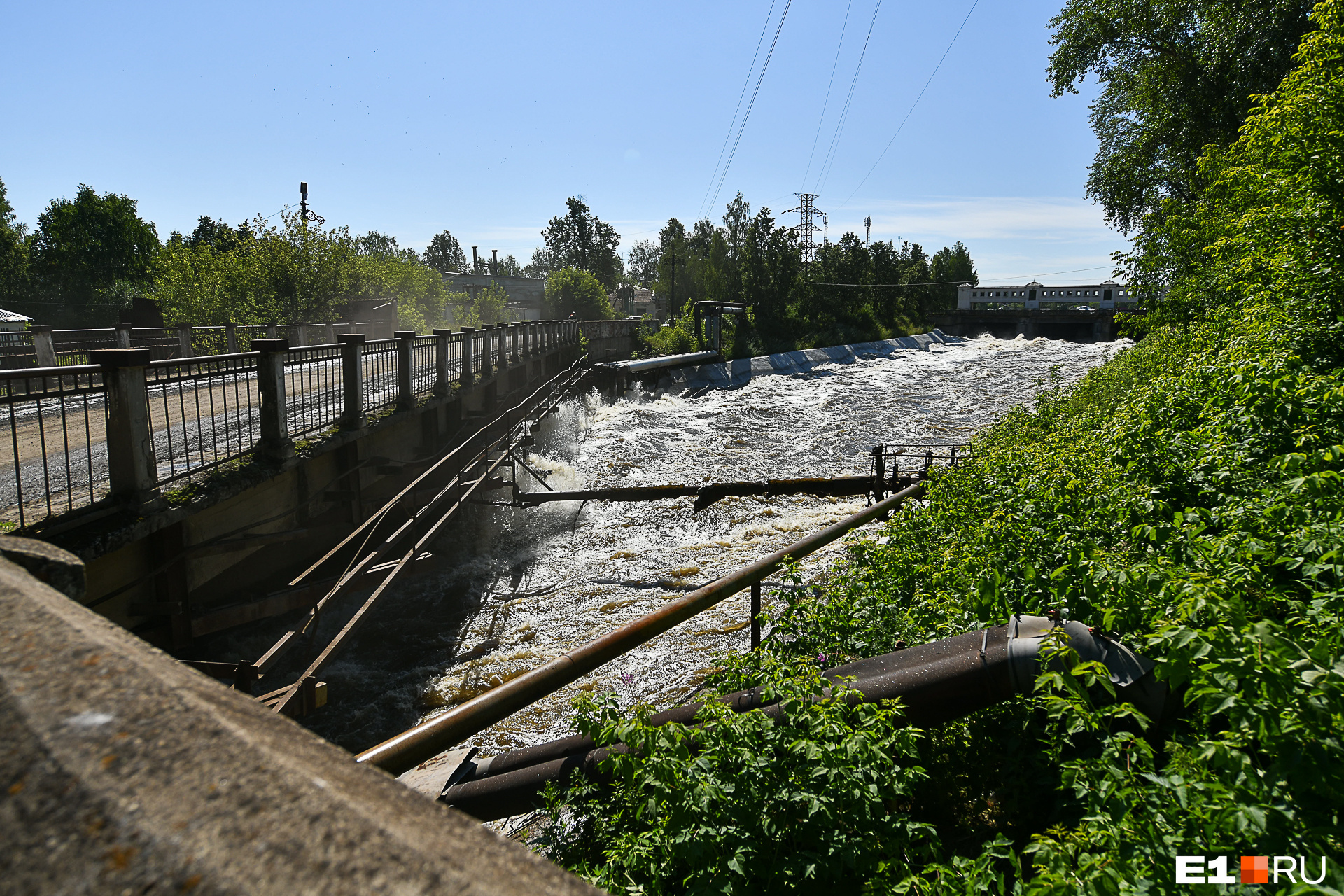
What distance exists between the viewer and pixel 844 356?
1607 inches

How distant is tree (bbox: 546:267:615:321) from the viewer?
172ft

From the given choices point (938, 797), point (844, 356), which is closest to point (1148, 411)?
point (938, 797)

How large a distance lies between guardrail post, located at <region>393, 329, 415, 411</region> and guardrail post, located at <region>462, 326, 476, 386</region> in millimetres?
3520

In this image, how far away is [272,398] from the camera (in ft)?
25.6

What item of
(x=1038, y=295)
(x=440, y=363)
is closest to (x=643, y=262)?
(x=1038, y=295)

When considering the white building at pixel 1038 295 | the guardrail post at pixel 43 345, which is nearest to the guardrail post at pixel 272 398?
the guardrail post at pixel 43 345

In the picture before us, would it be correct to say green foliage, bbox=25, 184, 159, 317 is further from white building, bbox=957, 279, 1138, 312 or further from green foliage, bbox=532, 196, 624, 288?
white building, bbox=957, 279, 1138, 312

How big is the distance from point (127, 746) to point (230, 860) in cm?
24

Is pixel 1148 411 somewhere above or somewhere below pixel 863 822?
above

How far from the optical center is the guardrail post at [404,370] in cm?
1185

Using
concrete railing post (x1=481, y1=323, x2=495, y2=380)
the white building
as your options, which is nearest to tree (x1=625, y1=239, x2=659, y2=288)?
the white building

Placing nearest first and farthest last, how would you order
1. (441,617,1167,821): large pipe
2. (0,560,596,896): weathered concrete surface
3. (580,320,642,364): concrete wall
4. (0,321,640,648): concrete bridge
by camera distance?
(0,560,596,896): weathered concrete surface, (441,617,1167,821): large pipe, (0,321,640,648): concrete bridge, (580,320,642,364): concrete wall

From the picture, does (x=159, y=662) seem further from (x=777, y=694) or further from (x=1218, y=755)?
(x=777, y=694)

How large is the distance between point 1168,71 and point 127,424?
70.3 ft
